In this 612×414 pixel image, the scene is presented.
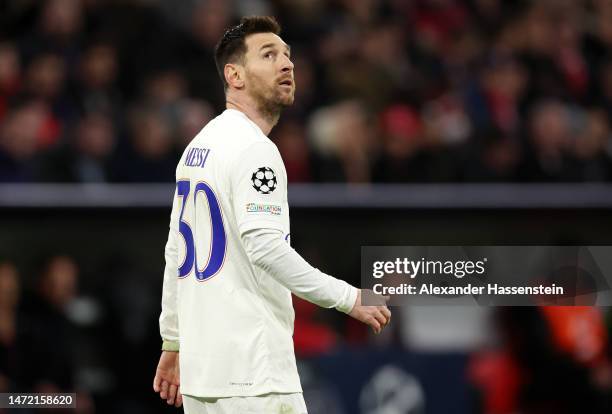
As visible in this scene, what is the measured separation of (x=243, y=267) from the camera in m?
4.38

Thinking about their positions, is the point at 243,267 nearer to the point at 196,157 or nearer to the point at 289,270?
the point at 289,270

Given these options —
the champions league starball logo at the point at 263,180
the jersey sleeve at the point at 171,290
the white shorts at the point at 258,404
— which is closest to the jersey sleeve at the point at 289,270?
the champions league starball logo at the point at 263,180

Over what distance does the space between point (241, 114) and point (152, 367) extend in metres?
3.75

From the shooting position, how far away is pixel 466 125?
10523mm

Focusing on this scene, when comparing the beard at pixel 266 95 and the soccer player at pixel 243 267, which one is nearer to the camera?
the soccer player at pixel 243 267

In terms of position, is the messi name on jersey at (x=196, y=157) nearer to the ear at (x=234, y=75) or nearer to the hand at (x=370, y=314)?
the ear at (x=234, y=75)

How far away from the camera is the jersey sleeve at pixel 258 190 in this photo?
4.22m

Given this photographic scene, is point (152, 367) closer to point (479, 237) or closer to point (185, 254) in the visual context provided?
point (479, 237)

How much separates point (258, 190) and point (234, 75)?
0.60 m

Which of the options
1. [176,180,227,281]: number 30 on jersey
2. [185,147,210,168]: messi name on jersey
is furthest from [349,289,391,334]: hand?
[185,147,210,168]: messi name on jersey

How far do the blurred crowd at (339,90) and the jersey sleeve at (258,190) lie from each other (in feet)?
16.1

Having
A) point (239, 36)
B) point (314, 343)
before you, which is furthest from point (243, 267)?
point (314, 343)

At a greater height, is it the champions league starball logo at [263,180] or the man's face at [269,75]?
the man's face at [269,75]

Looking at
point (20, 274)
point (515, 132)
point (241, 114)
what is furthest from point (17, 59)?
point (241, 114)
